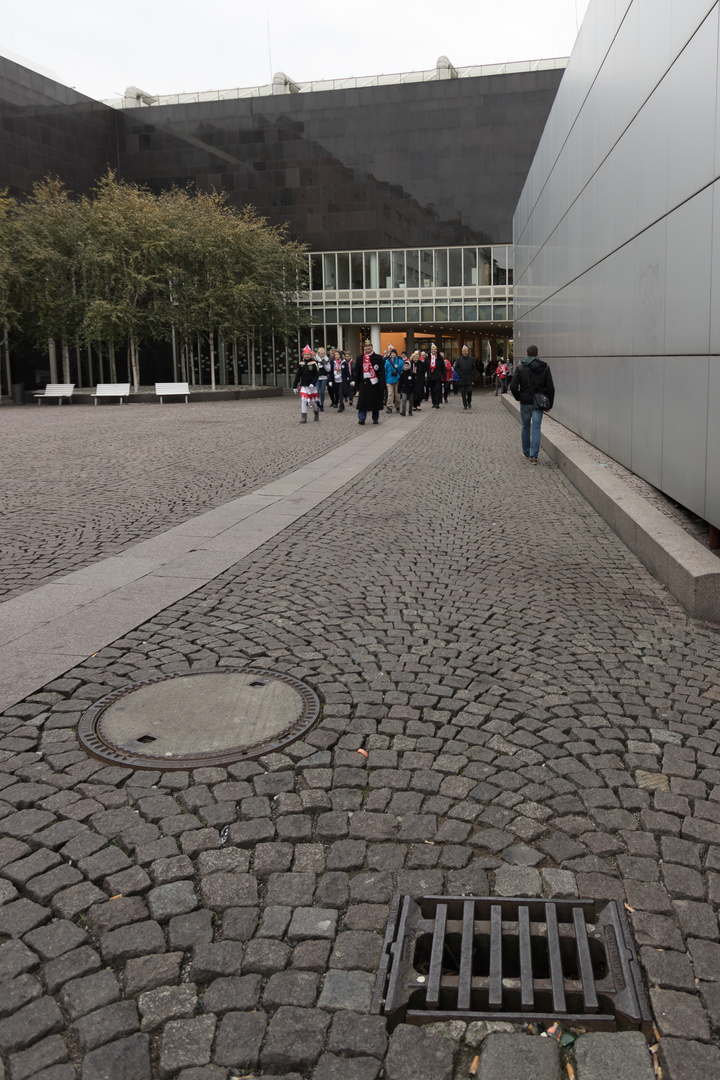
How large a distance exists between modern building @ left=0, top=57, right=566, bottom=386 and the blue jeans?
4156 cm

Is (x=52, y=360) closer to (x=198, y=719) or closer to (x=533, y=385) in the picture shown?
(x=533, y=385)

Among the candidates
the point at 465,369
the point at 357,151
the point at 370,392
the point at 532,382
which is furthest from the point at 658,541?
the point at 357,151

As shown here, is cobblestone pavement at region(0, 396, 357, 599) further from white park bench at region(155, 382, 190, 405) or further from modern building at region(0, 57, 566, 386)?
modern building at region(0, 57, 566, 386)

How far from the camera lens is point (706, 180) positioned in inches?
303

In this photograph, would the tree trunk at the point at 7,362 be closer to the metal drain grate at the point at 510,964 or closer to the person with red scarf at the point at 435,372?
the person with red scarf at the point at 435,372

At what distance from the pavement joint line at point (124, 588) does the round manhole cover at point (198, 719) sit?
2.02 feet

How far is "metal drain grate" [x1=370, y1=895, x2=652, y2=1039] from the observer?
2535mm

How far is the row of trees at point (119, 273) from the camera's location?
40656 mm

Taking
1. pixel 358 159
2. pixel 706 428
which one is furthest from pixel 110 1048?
pixel 358 159

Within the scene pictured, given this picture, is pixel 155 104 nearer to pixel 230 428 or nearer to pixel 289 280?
pixel 289 280

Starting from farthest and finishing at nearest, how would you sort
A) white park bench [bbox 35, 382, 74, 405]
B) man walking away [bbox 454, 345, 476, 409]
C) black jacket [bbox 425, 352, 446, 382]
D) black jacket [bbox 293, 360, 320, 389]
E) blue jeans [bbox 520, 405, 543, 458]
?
white park bench [bbox 35, 382, 74, 405], black jacket [bbox 425, 352, 446, 382], man walking away [bbox 454, 345, 476, 409], black jacket [bbox 293, 360, 320, 389], blue jeans [bbox 520, 405, 543, 458]

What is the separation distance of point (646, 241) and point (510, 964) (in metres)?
9.27

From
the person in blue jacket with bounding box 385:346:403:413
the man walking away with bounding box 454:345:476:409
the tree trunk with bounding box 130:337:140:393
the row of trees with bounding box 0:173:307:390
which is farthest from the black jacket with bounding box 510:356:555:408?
the tree trunk with bounding box 130:337:140:393

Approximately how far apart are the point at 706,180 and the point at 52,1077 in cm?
779
